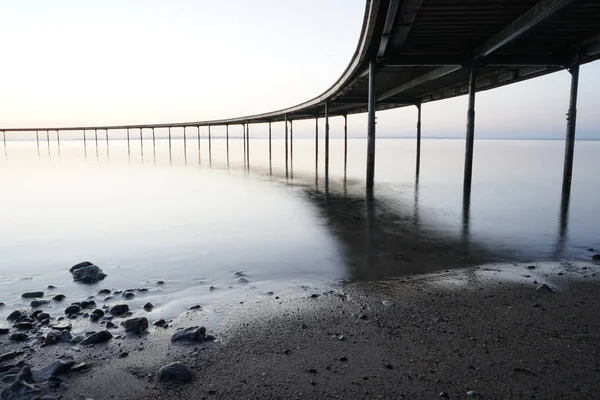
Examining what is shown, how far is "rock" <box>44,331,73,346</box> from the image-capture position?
3.89m

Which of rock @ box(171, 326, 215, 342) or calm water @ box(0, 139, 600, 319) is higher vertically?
rock @ box(171, 326, 215, 342)

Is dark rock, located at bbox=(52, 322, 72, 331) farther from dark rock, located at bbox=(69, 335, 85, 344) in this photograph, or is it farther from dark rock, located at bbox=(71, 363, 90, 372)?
dark rock, located at bbox=(71, 363, 90, 372)

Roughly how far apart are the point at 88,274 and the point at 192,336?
309 cm

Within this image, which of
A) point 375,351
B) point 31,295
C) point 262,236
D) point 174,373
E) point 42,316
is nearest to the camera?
point 174,373

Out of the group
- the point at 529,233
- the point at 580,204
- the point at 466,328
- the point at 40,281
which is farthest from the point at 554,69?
the point at 40,281

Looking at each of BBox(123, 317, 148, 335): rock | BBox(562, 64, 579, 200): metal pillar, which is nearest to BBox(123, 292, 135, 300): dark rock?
BBox(123, 317, 148, 335): rock

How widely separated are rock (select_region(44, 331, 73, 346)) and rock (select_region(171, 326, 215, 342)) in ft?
3.46

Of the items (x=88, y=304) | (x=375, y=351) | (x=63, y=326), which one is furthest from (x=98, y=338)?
(x=375, y=351)

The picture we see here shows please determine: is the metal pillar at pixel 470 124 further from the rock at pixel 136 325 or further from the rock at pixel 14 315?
the rock at pixel 14 315

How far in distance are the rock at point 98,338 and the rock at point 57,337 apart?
0.19 m

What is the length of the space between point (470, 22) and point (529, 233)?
226 inches

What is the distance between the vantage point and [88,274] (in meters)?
6.11

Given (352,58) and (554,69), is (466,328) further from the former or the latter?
(554,69)

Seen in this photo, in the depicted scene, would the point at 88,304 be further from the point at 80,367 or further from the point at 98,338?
the point at 80,367
